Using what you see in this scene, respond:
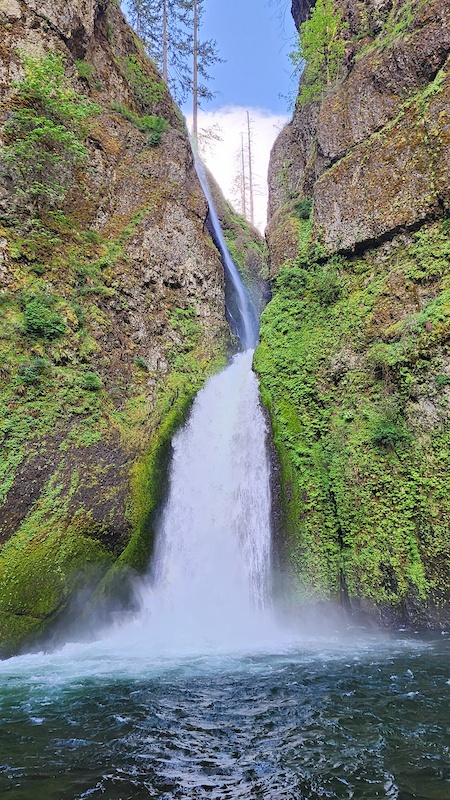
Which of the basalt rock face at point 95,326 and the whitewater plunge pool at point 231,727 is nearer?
the whitewater plunge pool at point 231,727

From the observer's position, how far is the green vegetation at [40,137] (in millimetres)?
11531

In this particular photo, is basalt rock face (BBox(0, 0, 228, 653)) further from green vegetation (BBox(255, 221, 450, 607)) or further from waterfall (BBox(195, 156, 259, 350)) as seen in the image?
green vegetation (BBox(255, 221, 450, 607))

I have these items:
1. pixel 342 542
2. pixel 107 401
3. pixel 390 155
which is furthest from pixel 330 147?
pixel 342 542

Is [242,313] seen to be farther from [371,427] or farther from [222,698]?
[222,698]

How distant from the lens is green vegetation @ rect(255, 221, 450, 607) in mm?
8969

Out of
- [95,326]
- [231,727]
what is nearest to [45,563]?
[231,727]

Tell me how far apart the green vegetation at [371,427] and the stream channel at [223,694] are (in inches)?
36.8

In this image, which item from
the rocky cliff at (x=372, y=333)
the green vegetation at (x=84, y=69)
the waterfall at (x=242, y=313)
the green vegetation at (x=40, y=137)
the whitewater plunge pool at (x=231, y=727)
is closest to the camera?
the whitewater plunge pool at (x=231, y=727)

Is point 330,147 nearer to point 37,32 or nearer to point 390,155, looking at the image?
point 390,155

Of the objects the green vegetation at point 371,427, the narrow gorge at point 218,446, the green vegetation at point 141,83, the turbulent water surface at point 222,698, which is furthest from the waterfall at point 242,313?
the turbulent water surface at point 222,698

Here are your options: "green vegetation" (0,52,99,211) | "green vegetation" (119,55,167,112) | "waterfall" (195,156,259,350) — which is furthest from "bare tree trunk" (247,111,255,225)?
"green vegetation" (0,52,99,211)

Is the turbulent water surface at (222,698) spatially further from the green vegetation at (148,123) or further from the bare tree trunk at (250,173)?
the bare tree trunk at (250,173)

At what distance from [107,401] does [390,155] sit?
1051cm

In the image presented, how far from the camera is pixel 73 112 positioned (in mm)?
12203
